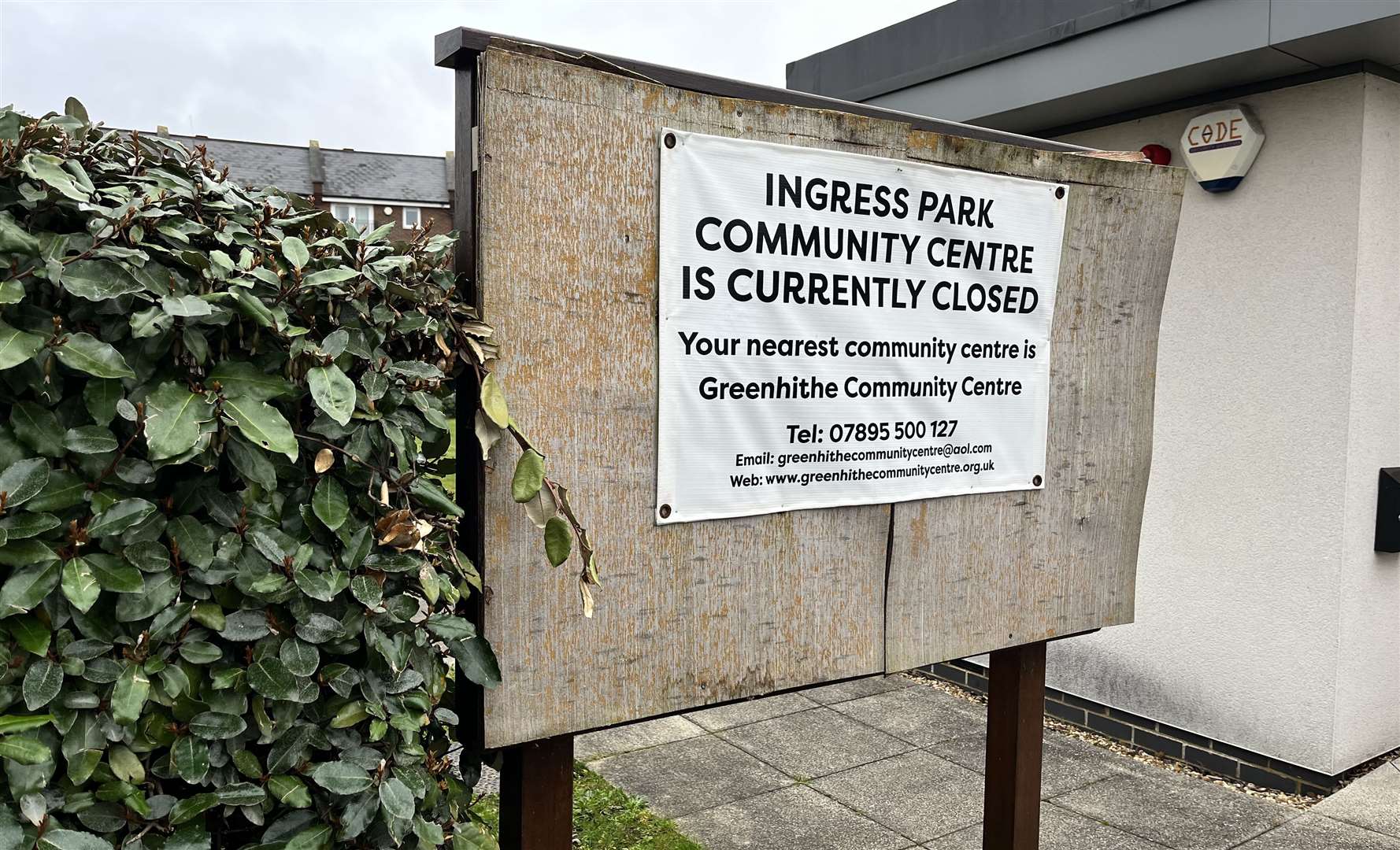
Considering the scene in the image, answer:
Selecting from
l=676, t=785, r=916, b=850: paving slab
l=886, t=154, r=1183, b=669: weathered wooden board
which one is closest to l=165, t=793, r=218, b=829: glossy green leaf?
l=886, t=154, r=1183, b=669: weathered wooden board

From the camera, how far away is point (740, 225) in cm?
190

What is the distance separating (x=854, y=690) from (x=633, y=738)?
1281 millimetres

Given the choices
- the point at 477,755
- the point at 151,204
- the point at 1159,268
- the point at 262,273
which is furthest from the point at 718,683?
the point at 1159,268

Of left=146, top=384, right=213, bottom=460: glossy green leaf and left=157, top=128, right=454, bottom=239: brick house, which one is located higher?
left=157, top=128, right=454, bottom=239: brick house

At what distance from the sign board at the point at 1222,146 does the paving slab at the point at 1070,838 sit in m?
2.49

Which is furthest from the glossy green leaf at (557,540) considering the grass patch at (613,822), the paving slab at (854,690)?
the paving slab at (854,690)

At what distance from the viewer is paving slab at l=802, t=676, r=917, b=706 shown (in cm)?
509

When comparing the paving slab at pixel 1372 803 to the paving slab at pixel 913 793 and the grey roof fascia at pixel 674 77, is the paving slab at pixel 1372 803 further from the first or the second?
the grey roof fascia at pixel 674 77

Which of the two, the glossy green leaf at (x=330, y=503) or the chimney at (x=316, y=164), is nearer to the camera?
the glossy green leaf at (x=330, y=503)

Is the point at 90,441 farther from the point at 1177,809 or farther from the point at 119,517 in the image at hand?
the point at 1177,809

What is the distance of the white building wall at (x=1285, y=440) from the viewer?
12.3 feet

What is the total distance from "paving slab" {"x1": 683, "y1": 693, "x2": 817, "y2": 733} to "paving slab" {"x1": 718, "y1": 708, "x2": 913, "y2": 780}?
5 centimetres

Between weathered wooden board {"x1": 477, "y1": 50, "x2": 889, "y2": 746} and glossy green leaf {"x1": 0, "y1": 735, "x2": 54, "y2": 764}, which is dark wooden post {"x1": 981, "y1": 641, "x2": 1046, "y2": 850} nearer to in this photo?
weathered wooden board {"x1": 477, "y1": 50, "x2": 889, "y2": 746}

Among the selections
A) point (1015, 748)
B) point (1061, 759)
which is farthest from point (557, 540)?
point (1061, 759)
